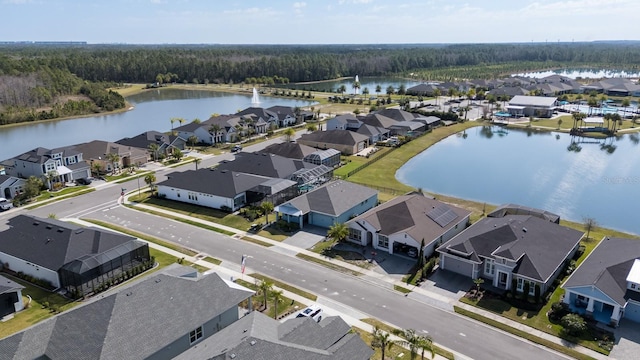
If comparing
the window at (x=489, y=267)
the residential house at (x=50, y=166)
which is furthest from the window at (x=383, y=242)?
the residential house at (x=50, y=166)

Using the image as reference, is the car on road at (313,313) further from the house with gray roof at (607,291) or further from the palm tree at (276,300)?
the house with gray roof at (607,291)

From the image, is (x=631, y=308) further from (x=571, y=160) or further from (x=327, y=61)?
(x=327, y=61)

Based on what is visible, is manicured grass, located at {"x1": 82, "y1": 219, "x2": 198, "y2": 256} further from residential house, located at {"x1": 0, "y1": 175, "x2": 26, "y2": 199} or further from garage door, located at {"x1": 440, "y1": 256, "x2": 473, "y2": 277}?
garage door, located at {"x1": 440, "y1": 256, "x2": 473, "y2": 277}

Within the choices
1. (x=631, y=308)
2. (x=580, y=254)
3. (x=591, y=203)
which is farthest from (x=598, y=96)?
(x=631, y=308)

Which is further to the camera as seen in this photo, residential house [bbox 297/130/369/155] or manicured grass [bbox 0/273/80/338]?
residential house [bbox 297/130/369/155]

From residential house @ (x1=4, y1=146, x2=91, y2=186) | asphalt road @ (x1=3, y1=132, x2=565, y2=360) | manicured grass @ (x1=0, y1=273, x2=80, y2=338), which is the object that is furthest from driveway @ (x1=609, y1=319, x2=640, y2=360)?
residential house @ (x1=4, y1=146, x2=91, y2=186)
